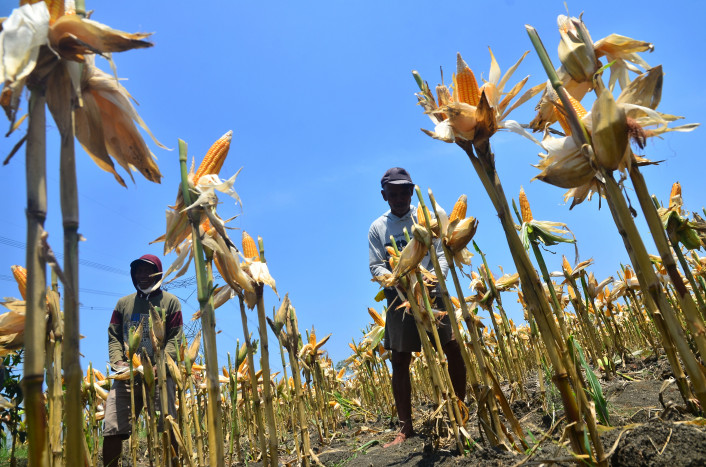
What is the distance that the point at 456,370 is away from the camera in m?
3.98

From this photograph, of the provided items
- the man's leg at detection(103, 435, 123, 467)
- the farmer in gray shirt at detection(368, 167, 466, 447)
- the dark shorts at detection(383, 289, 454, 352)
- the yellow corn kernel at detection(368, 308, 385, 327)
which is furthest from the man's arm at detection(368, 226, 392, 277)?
the man's leg at detection(103, 435, 123, 467)

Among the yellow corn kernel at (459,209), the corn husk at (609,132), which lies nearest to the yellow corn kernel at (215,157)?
the yellow corn kernel at (459,209)

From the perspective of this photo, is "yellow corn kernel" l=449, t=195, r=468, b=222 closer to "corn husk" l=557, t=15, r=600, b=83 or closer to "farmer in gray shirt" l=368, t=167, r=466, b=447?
"farmer in gray shirt" l=368, t=167, r=466, b=447

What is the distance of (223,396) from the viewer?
257 inches

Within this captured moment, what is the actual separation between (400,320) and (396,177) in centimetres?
148

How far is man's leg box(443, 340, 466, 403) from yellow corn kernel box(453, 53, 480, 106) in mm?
2763

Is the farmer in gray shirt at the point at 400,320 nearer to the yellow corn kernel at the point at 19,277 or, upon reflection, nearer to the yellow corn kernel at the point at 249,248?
the yellow corn kernel at the point at 249,248

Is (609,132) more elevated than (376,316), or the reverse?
(376,316)

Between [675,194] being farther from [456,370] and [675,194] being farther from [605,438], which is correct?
[456,370]

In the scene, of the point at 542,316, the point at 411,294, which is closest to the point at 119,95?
the point at 542,316

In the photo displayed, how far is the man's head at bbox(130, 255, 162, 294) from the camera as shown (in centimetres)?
463

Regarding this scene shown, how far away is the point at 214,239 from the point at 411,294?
1494mm

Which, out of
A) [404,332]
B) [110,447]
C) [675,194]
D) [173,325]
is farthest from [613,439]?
[110,447]

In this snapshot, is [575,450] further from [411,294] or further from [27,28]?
[27,28]
